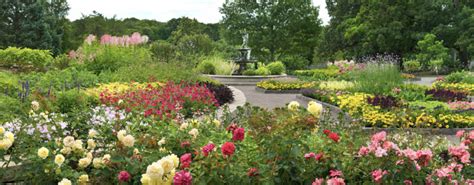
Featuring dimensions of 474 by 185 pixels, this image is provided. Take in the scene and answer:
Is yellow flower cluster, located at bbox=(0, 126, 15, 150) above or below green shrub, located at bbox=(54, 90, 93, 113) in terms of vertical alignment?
above

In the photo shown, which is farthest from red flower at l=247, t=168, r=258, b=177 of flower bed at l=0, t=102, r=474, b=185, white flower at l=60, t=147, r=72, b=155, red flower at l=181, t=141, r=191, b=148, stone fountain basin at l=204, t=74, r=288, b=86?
stone fountain basin at l=204, t=74, r=288, b=86

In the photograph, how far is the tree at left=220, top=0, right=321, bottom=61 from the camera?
38531 millimetres

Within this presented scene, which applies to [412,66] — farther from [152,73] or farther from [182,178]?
[182,178]

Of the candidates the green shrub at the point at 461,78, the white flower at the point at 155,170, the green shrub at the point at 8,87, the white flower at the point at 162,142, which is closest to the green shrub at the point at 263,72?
the green shrub at the point at 461,78

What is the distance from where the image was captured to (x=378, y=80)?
1225cm

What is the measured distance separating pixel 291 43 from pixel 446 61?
12.9 meters

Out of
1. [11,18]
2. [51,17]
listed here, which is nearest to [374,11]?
[51,17]

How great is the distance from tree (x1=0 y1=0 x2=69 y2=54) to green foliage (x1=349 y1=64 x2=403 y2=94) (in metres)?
23.6

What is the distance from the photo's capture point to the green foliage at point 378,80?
1203cm

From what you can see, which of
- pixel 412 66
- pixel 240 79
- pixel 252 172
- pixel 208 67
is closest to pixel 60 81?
pixel 252 172

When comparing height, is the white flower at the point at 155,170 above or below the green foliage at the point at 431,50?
below

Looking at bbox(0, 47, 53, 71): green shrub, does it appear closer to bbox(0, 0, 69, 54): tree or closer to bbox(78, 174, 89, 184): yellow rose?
bbox(78, 174, 89, 184): yellow rose

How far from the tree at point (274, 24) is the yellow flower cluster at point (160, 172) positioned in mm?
36063

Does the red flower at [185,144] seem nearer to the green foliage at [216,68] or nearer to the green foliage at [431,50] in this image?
the green foliage at [216,68]
